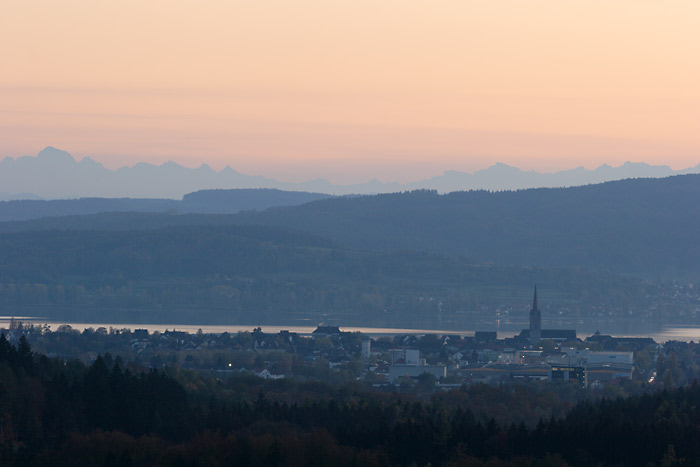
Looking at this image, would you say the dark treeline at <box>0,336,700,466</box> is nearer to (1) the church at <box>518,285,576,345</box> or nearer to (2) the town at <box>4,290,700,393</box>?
(2) the town at <box>4,290,700,393</box>

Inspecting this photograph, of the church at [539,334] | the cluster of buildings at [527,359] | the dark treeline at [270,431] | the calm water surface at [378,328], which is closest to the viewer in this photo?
the dark treeline at [270,431]

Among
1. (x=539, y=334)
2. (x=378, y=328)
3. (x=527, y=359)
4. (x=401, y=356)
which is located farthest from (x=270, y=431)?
(x=378, y=328)

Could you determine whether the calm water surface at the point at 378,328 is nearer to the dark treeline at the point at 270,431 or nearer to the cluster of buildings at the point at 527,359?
the cluster of buildings at the point at 527,359

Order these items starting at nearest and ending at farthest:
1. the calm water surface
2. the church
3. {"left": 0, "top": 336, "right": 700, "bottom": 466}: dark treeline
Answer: {"left": 0, "top": 336, "right": 700, "bottom": 466}: dark treeline < the church < the calm water surface

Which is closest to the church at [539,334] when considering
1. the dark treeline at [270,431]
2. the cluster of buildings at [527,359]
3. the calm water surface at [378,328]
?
the cluster of buildings at [527,359]

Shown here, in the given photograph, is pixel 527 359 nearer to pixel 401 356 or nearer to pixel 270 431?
pixel 401 356

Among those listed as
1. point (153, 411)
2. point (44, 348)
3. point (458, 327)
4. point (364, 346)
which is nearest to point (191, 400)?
point (153, 411)

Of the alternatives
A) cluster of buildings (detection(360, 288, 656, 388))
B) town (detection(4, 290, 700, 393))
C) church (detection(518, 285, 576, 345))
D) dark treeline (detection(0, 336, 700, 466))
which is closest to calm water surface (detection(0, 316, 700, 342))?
church (detection(518, 285, 576, 345))

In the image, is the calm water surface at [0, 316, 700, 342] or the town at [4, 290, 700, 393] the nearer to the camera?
the town at [4, 290, 700, 393]
